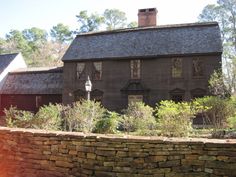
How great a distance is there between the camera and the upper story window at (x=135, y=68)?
75.3ft

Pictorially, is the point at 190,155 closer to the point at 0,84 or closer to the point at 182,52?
the point at 182,52

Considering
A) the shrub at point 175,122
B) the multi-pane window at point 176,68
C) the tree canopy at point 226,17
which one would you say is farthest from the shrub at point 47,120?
the tree canopy at point 226,17

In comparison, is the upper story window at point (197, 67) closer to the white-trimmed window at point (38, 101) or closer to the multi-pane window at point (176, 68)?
the multi-pane window at point (176, 68)

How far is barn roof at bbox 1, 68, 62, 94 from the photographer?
27734mm

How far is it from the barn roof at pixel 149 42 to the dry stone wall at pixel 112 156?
16.7 metres

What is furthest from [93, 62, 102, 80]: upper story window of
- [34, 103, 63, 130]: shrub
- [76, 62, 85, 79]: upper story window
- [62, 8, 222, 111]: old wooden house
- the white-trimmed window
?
[34, 103, 63, 130]: shrub

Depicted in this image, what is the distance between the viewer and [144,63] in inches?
892

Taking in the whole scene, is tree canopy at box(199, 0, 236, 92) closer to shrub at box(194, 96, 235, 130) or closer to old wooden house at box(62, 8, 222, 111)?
old wooden house at box(62, 8, 222, 111)

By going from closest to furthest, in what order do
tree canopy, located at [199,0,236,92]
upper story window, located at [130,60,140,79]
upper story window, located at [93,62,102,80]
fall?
1. upper story window, located at [130,60,140,79]
2. upper story window, located at [93,62,102,80]
3. tree canopy, located at [199,0,236,92]

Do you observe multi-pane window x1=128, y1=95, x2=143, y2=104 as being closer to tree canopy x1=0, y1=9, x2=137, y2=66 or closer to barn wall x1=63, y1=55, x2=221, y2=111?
barn wall x1=63, y1=55, x2=221, y2=111

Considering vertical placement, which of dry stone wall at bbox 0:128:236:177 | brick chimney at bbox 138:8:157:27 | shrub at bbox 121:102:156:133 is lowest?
dry stone wall at bbox 0:128:236:177

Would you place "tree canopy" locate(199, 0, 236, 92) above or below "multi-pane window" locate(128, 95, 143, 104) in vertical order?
above

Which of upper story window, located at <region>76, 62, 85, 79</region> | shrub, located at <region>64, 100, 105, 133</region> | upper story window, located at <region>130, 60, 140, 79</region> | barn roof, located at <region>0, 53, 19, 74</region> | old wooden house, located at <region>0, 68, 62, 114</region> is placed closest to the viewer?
shrub, located at <region>64, 100, 105, 133</region>

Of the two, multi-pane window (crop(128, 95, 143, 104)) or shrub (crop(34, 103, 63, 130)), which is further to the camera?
multi-pane window (crop(128, 95, 143, 104))
